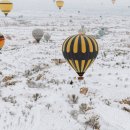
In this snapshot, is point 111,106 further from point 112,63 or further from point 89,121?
point 112,63

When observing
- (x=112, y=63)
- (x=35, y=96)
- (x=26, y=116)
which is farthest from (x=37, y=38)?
(x=26, y=116)

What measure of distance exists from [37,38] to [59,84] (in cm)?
2542

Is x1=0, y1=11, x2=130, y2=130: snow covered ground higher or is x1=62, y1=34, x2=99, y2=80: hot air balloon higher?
x1=62, y1=34, x2=99, y2=80: hot air balloon

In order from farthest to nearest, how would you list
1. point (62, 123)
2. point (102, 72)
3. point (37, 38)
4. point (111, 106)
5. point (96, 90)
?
point (37, 38), point (102, 72), point (96, 90), point (111, 106), point (62, 123)

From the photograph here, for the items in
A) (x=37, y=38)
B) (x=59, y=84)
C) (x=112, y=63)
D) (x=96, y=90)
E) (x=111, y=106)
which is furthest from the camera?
(x=37, y=38)

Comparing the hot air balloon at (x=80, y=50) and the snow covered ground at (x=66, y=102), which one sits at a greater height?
the hot air balloon at (x=80, y=50)

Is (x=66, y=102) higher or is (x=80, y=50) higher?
(x=80, y=50)

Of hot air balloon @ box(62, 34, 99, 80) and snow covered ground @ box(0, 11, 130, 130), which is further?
hot air balloon @ box(62, 34, 99, 80)

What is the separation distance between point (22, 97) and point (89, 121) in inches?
123

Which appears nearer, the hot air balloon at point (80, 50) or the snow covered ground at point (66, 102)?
the snow covered ground at point (66, 102)

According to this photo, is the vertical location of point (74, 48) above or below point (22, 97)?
above

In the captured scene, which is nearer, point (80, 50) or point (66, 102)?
point (66, 102)

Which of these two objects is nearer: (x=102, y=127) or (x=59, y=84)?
(x=102, y=127)

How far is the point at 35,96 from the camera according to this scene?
1229 cm
